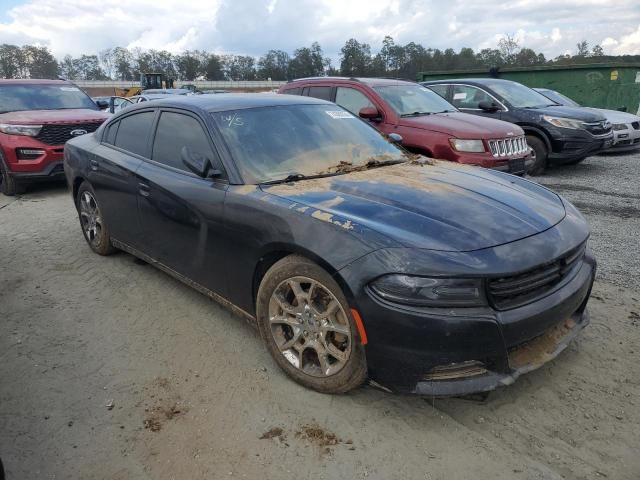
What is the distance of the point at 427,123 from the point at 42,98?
6.70m

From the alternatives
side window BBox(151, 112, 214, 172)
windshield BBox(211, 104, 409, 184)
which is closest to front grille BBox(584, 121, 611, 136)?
windshield BBox(211, 104, 409, 184)

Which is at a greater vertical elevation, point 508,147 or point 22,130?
point 22,130

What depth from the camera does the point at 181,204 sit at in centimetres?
351

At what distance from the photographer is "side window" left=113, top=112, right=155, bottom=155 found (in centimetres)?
418

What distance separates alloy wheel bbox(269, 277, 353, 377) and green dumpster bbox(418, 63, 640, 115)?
15703 millimetres

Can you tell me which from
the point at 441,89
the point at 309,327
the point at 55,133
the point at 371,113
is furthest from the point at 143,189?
the point at 441,89

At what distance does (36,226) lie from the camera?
20.6 ft

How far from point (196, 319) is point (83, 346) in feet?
2.57

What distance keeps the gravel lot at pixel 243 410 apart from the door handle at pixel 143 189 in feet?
2.89

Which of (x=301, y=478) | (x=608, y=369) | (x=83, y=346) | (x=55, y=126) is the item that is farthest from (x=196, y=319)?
(x=55, y=126)

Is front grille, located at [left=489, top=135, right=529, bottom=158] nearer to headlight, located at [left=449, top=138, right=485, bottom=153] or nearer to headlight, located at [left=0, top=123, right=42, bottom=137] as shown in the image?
headlight, located at [left=449, top=138, right=485, bottom=153]

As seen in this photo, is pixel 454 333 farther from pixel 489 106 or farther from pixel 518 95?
pixel 518 95

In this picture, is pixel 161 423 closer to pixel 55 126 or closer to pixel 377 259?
pixel 377 259

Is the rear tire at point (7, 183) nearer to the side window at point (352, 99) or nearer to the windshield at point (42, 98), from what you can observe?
the windshield at point (42, 98)
